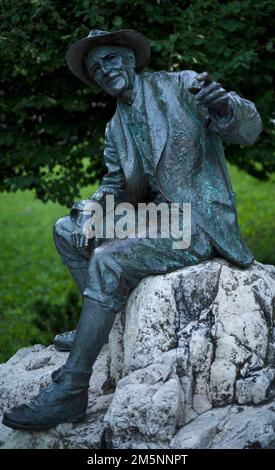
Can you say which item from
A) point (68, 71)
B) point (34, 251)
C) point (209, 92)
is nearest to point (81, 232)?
point (209, 92)

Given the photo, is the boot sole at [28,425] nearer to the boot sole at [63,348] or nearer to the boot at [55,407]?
the boot at [55,407]

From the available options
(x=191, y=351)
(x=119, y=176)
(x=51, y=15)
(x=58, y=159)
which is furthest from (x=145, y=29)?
(x=191, y=351)

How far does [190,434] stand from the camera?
3.90m

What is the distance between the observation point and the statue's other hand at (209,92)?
402 centimetres

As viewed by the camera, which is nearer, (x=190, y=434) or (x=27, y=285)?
(x=190, y=434)

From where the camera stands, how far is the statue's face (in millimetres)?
4445

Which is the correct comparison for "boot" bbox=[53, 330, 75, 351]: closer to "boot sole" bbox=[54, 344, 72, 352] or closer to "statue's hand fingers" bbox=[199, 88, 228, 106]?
"boot sole" bbox=[54, 344, 72, 352]

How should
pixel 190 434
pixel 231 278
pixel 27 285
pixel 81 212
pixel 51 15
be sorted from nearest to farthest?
pixel 190 434
pixel 231 278
pixel 81 212
pixel 51 15
pixel 27 285

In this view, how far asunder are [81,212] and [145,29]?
236 cm

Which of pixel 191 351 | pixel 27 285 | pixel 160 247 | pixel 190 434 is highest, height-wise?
pixel 160 247

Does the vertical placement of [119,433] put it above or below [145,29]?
below

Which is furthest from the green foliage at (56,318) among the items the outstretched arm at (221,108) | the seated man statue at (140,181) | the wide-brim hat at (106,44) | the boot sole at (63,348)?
the outstretched arm at (221,108)

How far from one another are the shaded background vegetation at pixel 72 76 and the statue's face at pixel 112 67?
156 cm

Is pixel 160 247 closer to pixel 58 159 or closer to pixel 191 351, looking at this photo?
pixel 191 351
